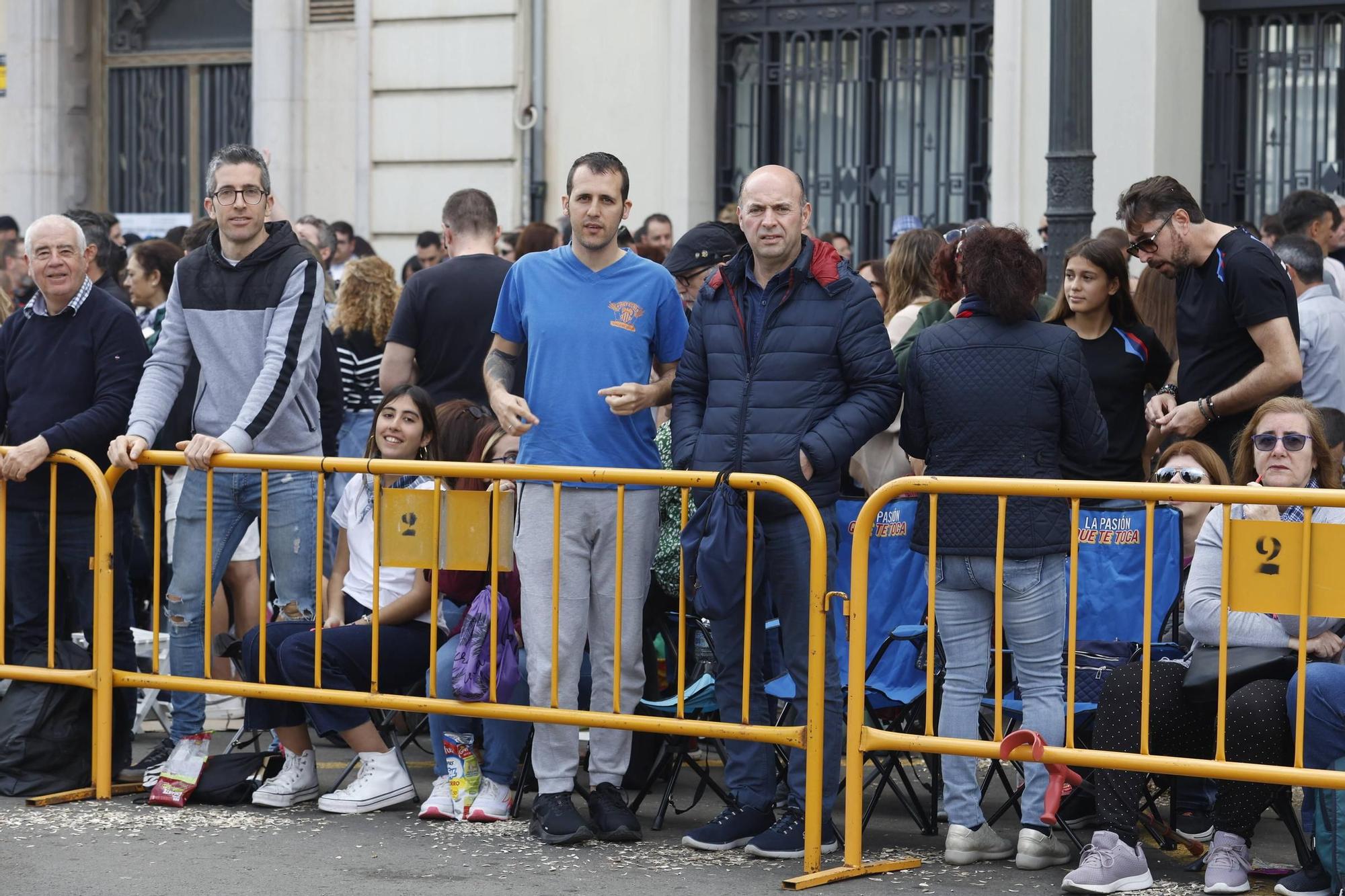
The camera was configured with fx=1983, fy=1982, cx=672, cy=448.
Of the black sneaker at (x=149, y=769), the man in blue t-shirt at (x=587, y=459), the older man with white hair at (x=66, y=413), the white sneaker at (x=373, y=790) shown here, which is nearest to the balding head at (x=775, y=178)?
the man in blue t-shirt at (x=587, y=459)

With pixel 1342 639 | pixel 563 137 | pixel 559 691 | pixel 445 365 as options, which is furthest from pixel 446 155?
pixel 1342 639

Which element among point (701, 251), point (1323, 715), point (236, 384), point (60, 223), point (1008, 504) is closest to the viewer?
point (1323, 715)

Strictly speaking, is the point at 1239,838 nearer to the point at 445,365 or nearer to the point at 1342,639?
the point at 1342,639

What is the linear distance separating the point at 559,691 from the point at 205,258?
2.10 m

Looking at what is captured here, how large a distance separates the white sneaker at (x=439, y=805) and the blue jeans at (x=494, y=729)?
2.7 inches

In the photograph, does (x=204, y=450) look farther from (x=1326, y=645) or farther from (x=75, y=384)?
(x=1326, y=645)

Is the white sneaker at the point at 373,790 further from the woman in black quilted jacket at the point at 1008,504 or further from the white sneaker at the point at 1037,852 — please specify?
the white sneaker at the point at 1037,852

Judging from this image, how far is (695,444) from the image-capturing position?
6391 mm

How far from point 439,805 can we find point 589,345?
5.51 feet

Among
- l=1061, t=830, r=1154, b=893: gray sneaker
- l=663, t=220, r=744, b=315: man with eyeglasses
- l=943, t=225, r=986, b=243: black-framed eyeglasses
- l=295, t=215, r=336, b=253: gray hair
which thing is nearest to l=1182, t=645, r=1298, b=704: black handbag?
l=1061, t=830, r=1154, b=893: gray sneaker

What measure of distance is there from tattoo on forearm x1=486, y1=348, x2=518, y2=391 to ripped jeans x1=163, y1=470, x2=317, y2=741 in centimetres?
95

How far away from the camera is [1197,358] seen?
731cm

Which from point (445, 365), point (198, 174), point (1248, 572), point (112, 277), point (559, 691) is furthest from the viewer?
point (198, 174)

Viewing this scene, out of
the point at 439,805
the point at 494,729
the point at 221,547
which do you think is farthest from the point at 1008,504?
the point at 221,547
